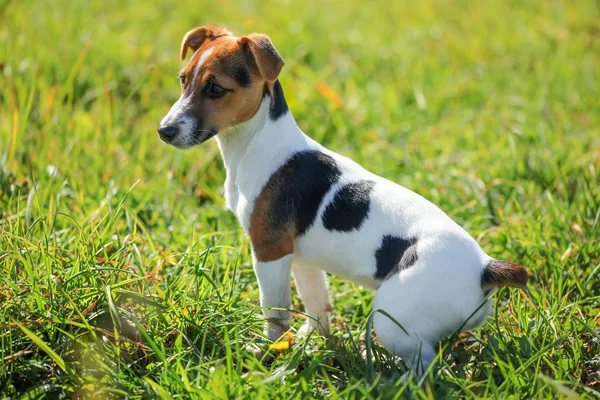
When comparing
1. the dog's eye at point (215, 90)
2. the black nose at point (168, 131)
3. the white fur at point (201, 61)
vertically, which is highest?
the white fur at point (201, 61)

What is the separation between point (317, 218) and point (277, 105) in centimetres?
68

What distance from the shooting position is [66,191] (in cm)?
458

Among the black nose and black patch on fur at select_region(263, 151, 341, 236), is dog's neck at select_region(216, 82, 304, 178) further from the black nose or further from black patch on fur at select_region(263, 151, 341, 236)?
the black nose

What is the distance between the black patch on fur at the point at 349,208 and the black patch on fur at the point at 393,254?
0.58ft

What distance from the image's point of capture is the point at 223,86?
3.25 meters

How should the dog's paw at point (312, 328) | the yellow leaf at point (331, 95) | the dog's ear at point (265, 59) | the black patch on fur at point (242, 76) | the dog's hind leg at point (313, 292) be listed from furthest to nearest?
the yellow leaf at point (331, 95) → the dog's hind leg at point (313, 292) → the dog's paw at point (312, 328) → the black patch on fur at point (242, 76) → the dog's ear at point (265, 59)

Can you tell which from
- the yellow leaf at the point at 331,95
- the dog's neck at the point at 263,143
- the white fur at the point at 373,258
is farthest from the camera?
the yellow leaf at the point at 331,95

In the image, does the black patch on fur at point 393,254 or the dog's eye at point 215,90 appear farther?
the dog's eye at point 215,90

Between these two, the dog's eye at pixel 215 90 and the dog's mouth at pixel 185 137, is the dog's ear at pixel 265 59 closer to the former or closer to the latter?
the dog's eye at pixel 215 90

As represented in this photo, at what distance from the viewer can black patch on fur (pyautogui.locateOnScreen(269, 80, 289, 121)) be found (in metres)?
3.44

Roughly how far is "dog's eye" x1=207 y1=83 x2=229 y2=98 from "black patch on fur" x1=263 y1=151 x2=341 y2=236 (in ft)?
1.68

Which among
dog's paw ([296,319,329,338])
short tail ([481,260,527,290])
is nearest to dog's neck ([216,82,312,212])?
dog's paw ([296,319,329,338])

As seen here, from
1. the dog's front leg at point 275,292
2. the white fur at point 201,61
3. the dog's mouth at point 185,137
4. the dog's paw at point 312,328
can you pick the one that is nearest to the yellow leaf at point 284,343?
the dog's front leg at point 275,292

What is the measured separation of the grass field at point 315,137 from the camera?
9.84 ft
